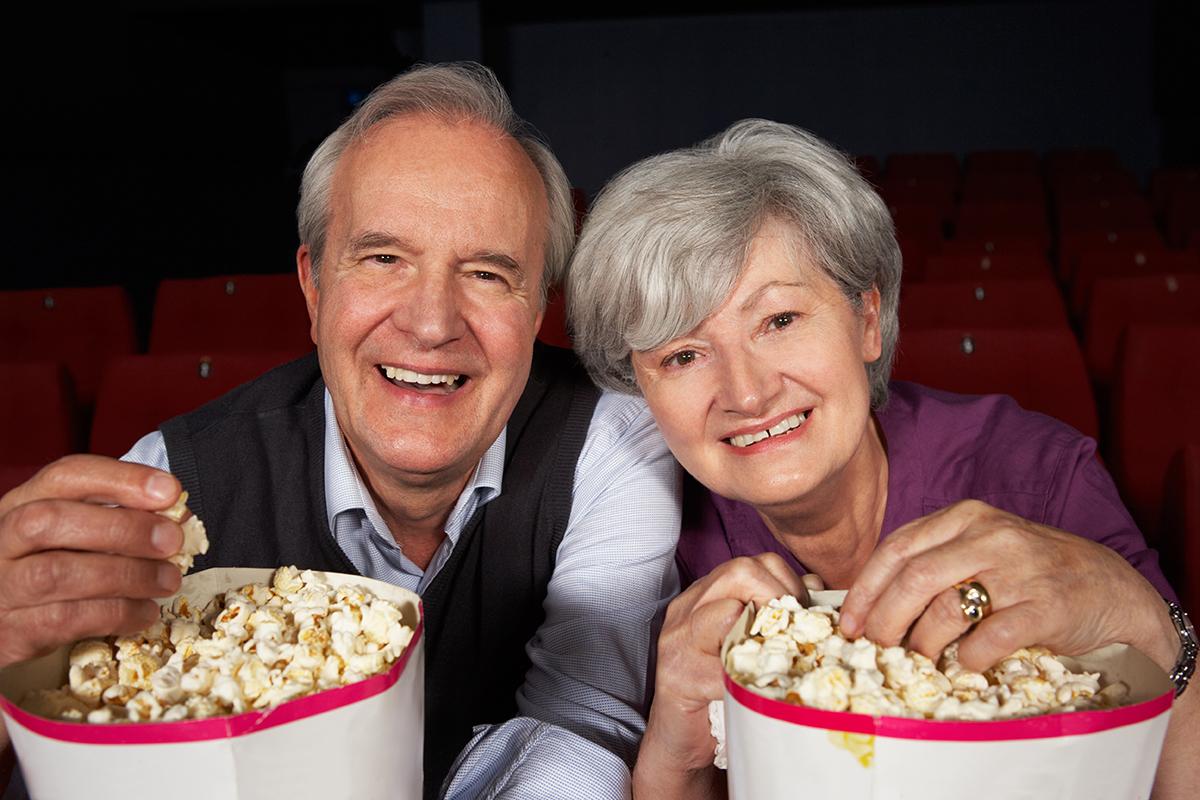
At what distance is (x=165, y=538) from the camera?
2.50 ft

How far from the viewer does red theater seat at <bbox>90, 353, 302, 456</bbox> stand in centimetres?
229

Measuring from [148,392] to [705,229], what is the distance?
1.51 metres

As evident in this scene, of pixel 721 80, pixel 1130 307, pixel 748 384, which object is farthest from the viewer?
pixel 721 80

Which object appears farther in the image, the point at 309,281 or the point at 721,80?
the point at 721,80

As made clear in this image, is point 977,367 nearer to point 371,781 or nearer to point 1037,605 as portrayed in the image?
point 1037,605

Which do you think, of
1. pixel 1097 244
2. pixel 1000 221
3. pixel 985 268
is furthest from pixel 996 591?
pixel 1000 221

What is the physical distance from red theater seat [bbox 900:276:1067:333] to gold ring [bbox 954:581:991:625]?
2.26 m

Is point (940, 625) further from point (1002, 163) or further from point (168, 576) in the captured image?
point (1002, 163)

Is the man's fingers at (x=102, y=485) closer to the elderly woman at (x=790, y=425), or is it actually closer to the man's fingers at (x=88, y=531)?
the man's fingers at (x=88, y=531)

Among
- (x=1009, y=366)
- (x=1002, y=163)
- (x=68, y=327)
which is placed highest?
(x=1009, y=366)

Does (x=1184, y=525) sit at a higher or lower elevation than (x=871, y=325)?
lower

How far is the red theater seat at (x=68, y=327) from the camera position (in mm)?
3473

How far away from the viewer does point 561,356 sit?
5.39 ft

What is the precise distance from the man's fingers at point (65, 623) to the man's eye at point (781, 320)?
0.71 m
